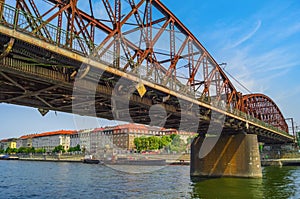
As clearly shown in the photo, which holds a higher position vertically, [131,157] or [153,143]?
[153,143]

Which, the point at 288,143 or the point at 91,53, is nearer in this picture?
the point at 91,53

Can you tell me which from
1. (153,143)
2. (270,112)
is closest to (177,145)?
(153,143)

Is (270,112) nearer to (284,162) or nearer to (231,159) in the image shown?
(284,162)

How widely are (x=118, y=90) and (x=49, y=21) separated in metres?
6.54

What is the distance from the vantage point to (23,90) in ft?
60.8

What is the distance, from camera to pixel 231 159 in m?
44.1

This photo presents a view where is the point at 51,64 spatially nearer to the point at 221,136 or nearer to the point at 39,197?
the point at 39,197

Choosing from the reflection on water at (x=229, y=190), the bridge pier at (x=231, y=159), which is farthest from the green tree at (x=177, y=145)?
the reflection on water at (x=229, y=190)

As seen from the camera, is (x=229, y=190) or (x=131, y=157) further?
(x=131, y=157)

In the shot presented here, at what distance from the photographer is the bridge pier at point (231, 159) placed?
141 ft

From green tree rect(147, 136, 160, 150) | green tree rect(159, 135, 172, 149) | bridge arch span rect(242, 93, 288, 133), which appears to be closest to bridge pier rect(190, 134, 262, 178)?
bridge arch span rect(242, 93, 288, 133)

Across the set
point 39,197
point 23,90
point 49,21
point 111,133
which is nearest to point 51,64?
point 49,21

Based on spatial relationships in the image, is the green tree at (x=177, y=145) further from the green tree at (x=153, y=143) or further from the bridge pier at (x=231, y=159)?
the bridge pier at (x=231, y=159)

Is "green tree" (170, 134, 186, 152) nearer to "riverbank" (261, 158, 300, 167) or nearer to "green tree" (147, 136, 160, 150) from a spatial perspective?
"green tree" (147, 136, 160, 150)
